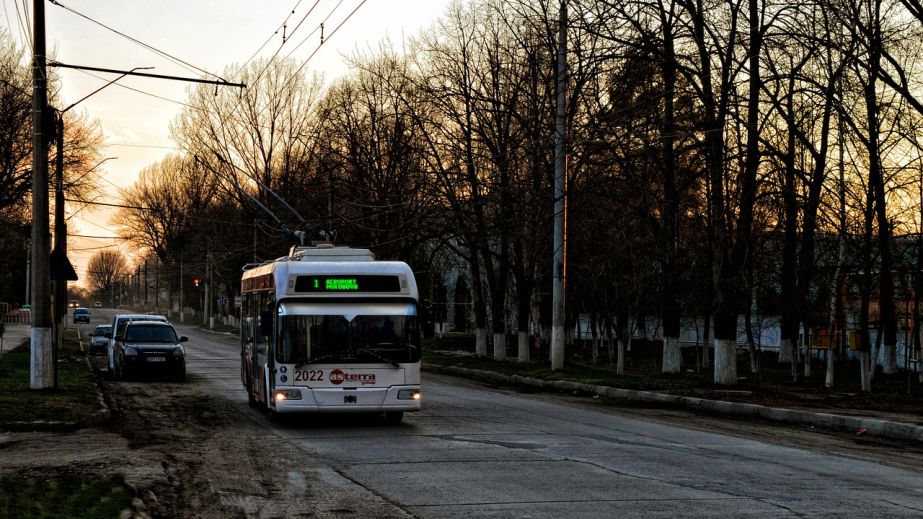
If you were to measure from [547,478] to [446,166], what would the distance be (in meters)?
31.4

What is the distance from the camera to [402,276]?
17484mm

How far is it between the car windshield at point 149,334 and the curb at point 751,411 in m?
9.64

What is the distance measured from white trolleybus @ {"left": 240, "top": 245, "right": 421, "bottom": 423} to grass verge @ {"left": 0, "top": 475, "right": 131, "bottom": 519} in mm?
6009

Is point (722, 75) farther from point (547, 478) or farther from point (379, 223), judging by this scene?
point (379, 223)

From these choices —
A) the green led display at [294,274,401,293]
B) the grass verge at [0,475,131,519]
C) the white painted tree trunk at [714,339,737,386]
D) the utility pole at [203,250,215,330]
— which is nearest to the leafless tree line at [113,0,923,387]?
the white painted tree trunk at [714,339,737,386]

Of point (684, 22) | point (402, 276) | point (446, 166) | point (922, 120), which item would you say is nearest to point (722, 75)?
point (684, 22)

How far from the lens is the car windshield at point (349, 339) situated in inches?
660

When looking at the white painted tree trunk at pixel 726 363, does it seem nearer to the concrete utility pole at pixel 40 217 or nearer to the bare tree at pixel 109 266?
the concrete utility pole at pixel 40 217

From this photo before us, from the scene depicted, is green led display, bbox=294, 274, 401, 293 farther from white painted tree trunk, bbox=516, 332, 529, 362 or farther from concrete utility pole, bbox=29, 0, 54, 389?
white painted tree trunk, bbox=516, 332, 529, 362

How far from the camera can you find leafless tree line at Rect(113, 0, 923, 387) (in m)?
26.2

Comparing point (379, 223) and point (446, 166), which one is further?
point (379, 223)

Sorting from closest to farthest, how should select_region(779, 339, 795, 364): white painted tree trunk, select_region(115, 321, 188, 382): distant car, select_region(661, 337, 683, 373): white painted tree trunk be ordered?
1. select_region(115, 321, 188, 382): distant car
2. select_region(661, 337, 683, 373): white painted tree trunk
3. select_region(779, 339, 795, 364): white painted tree trunk

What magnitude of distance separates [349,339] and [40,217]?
698 centimetres

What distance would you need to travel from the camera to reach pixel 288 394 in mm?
16641
